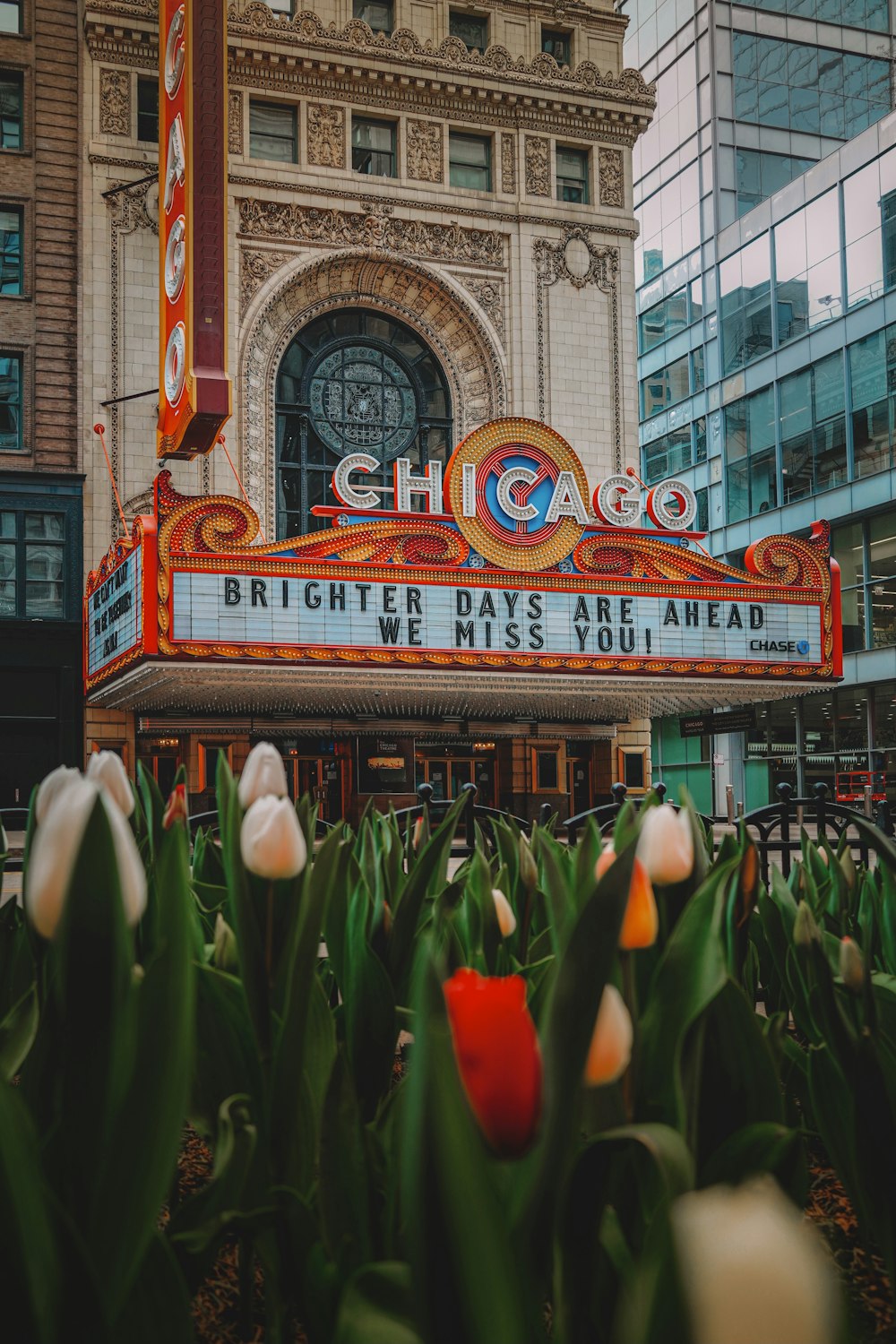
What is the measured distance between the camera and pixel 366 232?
26953 mm

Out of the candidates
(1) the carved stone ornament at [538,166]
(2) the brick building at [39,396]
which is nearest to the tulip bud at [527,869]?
(2) the brick building at [39,396]

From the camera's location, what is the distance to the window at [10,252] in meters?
24.9

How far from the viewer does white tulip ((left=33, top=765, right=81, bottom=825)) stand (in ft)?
4.44

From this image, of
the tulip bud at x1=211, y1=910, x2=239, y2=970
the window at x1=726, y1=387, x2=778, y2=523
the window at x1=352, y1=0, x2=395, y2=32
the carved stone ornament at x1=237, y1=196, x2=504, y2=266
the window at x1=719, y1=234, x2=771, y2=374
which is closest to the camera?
the tulip bud at x1=211, y1=910, x2=239, y2=970

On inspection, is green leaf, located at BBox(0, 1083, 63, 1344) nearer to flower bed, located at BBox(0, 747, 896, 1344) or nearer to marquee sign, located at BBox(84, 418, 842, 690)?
flower bed, located at BBox(0, 747, 896, 1344)

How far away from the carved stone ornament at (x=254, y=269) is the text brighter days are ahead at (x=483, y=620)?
955 cm

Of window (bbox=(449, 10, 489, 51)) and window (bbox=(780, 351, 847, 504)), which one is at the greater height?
window (bbox=(449, 10, 489, 51))

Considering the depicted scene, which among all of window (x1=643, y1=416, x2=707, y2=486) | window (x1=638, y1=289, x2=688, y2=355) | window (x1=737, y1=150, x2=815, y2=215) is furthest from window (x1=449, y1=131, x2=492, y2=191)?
window (x1=737, y1=150, x2=815, y2=215)

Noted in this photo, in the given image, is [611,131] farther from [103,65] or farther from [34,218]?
[34,218]

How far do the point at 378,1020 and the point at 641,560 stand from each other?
21.1 m

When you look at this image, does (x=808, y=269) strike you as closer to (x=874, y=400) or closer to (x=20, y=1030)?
(x=874, y=400)

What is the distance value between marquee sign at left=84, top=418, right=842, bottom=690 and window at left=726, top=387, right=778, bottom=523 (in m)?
13.9

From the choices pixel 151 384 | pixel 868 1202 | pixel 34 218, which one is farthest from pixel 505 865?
pixel 34 218

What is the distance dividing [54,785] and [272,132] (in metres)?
28.6
